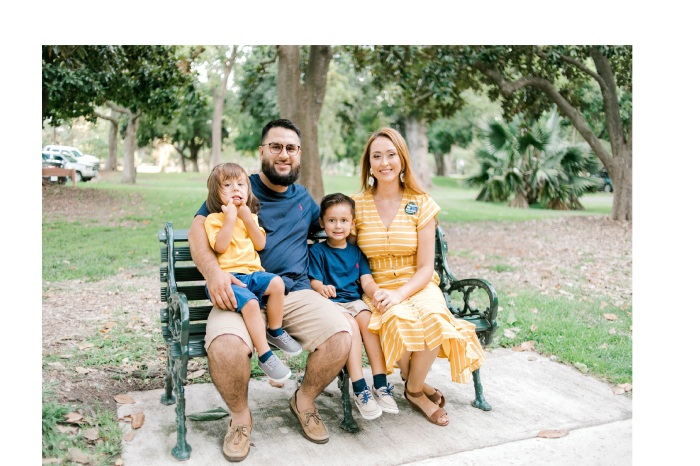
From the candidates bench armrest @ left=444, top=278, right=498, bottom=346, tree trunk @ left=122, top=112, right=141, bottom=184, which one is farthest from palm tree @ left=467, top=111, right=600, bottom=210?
bench armrest @ left=444, top=278, right=498, bottom=346

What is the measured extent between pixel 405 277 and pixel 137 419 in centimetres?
157

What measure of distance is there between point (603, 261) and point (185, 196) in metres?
8.42

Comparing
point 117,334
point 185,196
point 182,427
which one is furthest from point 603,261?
point 185,196

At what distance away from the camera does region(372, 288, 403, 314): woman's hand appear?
10.4 ft

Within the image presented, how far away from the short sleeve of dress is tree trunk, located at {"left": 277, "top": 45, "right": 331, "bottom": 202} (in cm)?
520

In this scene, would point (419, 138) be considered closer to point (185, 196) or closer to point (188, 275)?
point (185, 196)

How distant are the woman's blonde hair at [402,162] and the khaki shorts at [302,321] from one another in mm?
741

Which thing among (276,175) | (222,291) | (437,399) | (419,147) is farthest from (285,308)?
(419,147)

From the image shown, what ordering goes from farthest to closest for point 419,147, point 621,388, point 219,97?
1. point 419,147
2. point 219,97
3. point 621,388

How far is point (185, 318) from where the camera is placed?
2.73m

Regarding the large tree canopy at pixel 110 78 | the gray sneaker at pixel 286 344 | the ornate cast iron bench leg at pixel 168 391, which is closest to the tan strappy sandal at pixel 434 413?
the gray sneaker at pixel 286 344

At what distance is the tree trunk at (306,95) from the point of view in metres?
8.52

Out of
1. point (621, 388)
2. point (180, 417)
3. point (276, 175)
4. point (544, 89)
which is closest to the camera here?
point (180, 417)

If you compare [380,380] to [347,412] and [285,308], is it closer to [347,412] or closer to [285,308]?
[347,412]
